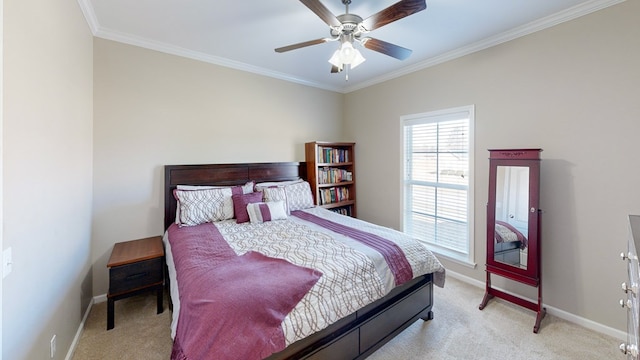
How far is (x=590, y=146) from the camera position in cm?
217

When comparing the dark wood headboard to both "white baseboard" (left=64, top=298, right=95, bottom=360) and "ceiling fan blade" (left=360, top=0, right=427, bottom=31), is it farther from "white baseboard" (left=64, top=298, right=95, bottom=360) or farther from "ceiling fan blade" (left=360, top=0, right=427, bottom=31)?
"ceiling fan blade" (left=360, top=0, right=427, bottom=31)

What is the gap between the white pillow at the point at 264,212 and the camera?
2824mm

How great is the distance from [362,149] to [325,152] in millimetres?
640

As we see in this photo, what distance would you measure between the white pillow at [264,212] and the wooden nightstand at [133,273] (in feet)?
2.96

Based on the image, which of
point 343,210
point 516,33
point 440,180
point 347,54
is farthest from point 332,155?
point 516,33

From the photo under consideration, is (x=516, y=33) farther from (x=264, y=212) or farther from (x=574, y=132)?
(x=264, y=212)

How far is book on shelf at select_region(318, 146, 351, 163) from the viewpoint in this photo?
13.4 feet

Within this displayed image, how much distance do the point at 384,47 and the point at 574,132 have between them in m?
1.81

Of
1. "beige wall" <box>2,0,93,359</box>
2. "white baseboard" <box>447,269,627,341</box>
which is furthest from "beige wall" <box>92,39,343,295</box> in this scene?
"white baseboard" <box>447,269,627,341</box>

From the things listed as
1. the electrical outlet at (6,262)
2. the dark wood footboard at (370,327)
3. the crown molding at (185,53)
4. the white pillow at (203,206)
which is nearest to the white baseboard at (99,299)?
the white pillow at (203,206)

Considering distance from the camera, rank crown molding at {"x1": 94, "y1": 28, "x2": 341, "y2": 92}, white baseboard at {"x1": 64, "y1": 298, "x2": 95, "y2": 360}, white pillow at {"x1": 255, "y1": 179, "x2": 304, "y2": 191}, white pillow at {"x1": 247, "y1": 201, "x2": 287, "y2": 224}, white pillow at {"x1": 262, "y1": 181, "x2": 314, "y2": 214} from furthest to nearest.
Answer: white pillow at {"x1": 255, "y1": 179, "x2": 304, "y2": 191}
white pillow at {"x1": 262, "y1": 181, "x2": 314, "y2": 214}
white pillow at {"x1": 247, "y1": 201, "x2": 287, "y2": 224}
crown molding at {"x1": 94, "y1": 28, "x2": 341, "y2": 92}
white baseboard at {"x1": 64, "y1": 298, "x2": 95, "y2": 360}

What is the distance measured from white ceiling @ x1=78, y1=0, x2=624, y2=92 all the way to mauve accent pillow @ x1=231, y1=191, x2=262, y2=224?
1683 mm

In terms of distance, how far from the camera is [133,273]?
2.28m

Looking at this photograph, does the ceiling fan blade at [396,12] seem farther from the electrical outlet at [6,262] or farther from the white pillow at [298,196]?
the electrical outlet at [6,262]
